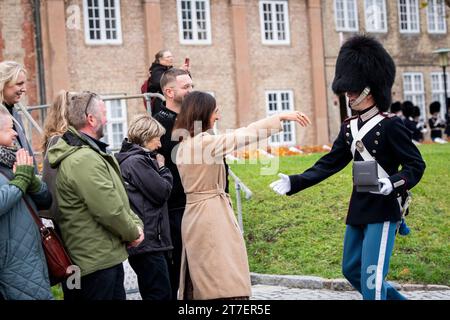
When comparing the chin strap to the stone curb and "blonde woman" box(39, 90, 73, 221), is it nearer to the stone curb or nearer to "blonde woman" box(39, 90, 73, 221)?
"blonde woman" box(39, 90, 73, 221)

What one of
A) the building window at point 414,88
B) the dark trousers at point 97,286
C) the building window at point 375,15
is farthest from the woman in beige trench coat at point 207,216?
the building window at point 414,88

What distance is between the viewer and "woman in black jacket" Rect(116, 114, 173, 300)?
725 cm

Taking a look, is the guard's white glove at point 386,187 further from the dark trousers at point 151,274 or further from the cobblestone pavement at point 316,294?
the cobblestone pavement at point 316,294

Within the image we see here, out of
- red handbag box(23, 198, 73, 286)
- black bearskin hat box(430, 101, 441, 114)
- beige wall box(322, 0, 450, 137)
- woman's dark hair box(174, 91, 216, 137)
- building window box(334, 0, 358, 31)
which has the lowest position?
red handbag box(23, 198, 73, 286)

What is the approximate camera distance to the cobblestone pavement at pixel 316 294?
31.9 feet

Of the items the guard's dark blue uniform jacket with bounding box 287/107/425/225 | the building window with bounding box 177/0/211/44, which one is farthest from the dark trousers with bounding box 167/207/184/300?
the building window with bounding box 177/0/211/44

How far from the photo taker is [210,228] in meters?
6.77

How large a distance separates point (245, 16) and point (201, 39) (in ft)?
6.94

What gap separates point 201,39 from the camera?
31.5 m

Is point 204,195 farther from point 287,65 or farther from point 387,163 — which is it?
point 287,65

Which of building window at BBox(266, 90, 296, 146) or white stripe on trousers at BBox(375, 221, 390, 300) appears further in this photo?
building window at BBox(266, 90, 296, 146)

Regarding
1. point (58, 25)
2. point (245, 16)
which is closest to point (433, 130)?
point (245, 16)

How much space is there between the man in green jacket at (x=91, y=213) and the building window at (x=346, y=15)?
29585mm

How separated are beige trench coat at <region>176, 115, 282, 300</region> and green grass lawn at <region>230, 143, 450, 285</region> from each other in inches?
160
